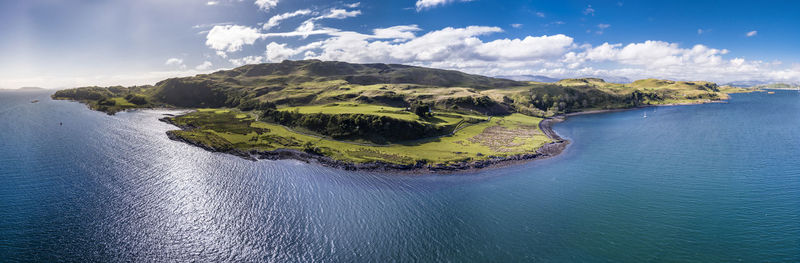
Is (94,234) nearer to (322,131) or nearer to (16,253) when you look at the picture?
(16,253)

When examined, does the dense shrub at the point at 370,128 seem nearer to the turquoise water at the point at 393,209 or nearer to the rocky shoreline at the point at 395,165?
the rocky shoreline at the point at 395,165

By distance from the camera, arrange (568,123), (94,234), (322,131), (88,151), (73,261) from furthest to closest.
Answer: (568,123) < (322,131) < (88,151) < (94,234) < (73,261)

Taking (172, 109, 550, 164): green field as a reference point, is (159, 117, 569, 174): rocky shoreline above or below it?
below

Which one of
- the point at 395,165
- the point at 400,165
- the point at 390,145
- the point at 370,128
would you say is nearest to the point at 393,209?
the point at 400,165

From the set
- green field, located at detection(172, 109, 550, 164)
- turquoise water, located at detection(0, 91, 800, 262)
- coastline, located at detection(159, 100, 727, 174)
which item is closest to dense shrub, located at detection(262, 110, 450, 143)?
green field, located at detection(172, 109, 550, 164)

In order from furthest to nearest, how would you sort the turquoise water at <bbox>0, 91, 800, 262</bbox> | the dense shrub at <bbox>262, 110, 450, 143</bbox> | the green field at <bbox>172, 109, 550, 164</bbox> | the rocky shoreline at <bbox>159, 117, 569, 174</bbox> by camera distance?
1. the dense shrub at <bbox>262, 110, 450, 143</bbox>
2. the green field at <bbox>172, 109, 550, 164</bbox>
3. the rocky shoreline at <bbox>159, 117, 569, 174</bbox>
4. the turquoise water at <bbox>0, 91, 800, 262</bbox>

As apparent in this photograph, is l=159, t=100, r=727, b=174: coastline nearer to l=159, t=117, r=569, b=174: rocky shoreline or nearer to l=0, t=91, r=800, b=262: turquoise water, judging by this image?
l=159, t=117, r=569, b=174: rocky shoreline

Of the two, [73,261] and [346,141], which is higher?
[346,141]

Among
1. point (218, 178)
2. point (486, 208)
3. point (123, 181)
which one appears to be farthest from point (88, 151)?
point (486, 208)

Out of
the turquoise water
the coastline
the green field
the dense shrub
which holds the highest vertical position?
the dense shrub
